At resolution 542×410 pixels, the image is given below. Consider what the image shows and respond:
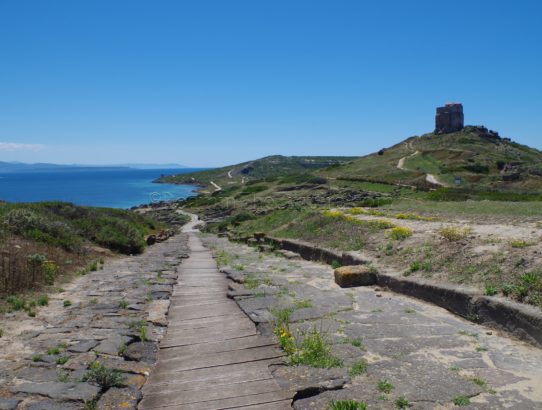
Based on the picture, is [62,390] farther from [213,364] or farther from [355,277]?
[355,277]

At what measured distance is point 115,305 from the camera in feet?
27.2

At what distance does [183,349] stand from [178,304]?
8.49ft

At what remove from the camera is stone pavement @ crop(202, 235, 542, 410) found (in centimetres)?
448

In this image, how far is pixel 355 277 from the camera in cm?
1001

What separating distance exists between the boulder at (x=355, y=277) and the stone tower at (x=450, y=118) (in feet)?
395

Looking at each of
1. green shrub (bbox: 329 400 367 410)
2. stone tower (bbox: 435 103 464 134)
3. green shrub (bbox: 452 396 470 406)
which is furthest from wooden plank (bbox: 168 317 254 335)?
stone tower (bbox: 435 103 464 134)

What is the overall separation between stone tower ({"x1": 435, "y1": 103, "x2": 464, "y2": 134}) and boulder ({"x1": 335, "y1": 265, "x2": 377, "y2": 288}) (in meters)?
120

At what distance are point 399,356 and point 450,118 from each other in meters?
127

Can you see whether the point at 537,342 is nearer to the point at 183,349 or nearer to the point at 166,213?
the point at 183,349

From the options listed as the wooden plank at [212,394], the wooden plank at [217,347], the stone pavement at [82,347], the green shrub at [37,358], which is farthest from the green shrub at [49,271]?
the wooden plank at [212,394]

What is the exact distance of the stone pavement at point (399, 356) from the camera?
448 cm

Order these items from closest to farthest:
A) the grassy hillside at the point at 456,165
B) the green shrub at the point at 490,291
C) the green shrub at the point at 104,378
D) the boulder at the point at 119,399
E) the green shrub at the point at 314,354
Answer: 1. the boulder at the point at 119,399
2. the green shrub at the point at 104,378
3. the green shrub at the point at 314,354
4. the green shrub at the point at 490,291
5. the grassy hillside at the point at 456,165

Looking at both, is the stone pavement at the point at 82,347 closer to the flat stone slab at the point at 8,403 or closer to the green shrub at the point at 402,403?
the flat stone slab at the point at 8,403

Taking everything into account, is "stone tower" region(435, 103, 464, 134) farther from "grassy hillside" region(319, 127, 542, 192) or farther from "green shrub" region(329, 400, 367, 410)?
"green shrub" region(329, 400, 367, 410)
